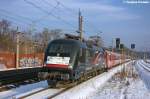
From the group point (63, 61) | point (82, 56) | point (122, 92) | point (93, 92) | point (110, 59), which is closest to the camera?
point (122, 92)

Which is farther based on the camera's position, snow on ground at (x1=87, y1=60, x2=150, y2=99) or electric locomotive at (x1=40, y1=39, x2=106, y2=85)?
electric locomotive at (x1=40, y1=39, x2=106, y2=85)

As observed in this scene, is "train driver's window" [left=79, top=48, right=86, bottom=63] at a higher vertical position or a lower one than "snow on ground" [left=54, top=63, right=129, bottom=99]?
higher

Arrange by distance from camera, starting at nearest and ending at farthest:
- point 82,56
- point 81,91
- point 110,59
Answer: point 81,91, point 82,56, point 110,59

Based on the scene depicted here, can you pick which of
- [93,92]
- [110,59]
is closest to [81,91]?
[93,92]

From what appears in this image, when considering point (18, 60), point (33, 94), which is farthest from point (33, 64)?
point (33, 94)

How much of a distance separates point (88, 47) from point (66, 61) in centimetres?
503

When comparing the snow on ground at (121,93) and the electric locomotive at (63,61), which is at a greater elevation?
the electric locomotive at (63,61)

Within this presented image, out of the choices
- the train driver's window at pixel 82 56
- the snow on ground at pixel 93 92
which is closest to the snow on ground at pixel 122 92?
the snow on ground at pixel 93 92

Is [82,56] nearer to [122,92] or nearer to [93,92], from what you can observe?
[93,92]

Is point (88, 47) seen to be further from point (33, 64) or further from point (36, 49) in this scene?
point (36, 49)

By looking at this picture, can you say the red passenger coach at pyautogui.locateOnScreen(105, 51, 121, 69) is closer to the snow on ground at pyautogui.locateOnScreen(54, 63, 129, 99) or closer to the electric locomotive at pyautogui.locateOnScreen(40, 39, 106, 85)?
the snow on ground at pyautogui.locateOnScreen(54, 63, 129, 99)

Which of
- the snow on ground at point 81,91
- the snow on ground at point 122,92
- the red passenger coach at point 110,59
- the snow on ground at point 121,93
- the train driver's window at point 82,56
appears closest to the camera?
the snow on ground at point 121,93

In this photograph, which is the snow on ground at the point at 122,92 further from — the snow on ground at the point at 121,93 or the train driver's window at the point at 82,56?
the train driver's window at the point at 82,56

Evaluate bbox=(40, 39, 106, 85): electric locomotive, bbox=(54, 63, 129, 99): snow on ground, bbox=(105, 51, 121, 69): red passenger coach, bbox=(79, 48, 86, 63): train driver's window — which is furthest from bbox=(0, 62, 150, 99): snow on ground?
bbox=(105, 51, 121, 69): red passenger coach
